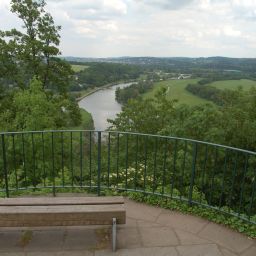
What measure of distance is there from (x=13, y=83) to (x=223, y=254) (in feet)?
65.2

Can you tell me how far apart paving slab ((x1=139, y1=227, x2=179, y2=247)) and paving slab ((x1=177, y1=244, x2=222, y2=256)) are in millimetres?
131

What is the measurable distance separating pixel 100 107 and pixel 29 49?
4148 cm

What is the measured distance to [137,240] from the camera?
3.64 meters

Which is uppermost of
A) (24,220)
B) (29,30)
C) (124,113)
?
(29,30)

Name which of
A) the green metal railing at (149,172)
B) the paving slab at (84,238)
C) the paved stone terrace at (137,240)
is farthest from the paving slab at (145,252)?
the green metal railing at (149,172)

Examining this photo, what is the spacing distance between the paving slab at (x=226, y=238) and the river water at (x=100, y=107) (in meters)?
38.8

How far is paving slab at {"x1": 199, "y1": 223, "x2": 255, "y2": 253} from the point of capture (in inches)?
140

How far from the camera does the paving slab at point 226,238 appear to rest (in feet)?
11.6

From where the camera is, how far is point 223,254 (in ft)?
11.2

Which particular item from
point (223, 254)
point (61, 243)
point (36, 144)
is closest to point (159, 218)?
point (223, 254)

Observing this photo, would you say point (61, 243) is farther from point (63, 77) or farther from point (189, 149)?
point (63, 77)

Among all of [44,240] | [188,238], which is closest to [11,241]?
[44,240]

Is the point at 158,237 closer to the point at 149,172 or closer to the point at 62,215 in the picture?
the point at 62,215

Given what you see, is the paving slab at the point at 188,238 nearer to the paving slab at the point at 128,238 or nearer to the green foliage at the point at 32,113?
the paving slab at the point at 128,238
